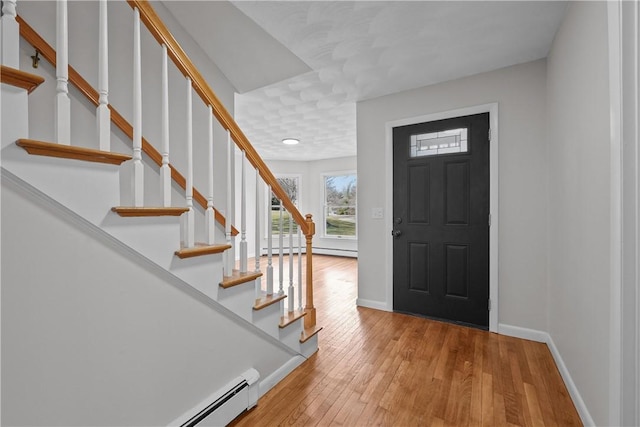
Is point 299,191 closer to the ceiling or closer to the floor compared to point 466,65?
closer to the floor

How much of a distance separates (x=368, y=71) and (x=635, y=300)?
2.38 metres

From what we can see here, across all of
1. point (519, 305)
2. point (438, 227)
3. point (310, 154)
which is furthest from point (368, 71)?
point (310, 154)

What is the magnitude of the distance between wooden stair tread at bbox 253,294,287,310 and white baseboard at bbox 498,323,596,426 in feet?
5.77

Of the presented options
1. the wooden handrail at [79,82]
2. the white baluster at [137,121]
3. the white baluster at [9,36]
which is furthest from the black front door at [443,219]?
the white baluster at [9,36]

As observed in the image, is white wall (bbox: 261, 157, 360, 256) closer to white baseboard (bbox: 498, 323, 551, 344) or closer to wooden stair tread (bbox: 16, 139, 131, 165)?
white baseboard (bbox: 498, 323, 551, 344)

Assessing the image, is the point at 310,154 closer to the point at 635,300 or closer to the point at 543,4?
the point at 543,4

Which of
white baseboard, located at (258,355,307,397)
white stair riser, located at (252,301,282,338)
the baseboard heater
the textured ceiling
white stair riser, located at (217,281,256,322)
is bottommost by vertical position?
white baseboard, located at (258,355,307,397)

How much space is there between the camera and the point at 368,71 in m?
2.57

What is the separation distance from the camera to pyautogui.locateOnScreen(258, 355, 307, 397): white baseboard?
172cm

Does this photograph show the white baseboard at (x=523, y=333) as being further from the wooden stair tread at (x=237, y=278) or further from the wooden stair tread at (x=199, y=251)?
the wooden stair tread at (x=199, y=251)

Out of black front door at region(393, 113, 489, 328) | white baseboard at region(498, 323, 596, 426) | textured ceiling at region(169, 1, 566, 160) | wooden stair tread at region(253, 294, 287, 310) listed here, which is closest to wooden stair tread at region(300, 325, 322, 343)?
wooden stair tread at region(253, 294, 287, 310)

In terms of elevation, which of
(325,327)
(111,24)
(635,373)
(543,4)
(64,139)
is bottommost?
(325,327)

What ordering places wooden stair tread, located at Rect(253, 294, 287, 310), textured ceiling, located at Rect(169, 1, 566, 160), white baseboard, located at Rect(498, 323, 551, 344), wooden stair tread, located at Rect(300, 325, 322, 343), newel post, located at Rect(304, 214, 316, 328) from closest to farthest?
wooden stair tread, located at Rect(253, 294, 287, 310), textured ceiling, located at Rect(169, 1, 566, 160), wooden stair tread, located at Rect(300, 325, 322, 343), newel post, located at Rect(304, 214, 316, 328), white baseboard, located at Rect(498, 323, 551, 344)

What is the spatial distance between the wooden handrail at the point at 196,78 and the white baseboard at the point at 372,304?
5.70 ft
